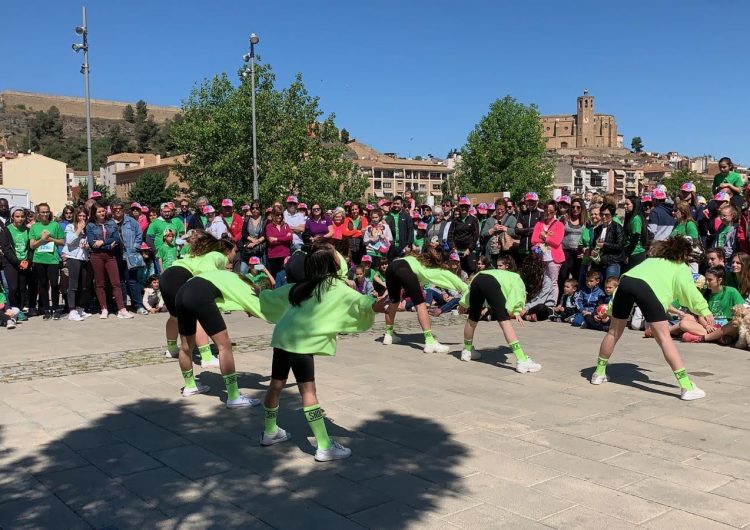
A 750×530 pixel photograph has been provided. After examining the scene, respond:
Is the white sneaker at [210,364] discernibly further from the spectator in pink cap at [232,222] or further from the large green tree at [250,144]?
the large green tree at [250,144]

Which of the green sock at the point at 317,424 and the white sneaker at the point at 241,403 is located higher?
the green sock at the point at 317,424

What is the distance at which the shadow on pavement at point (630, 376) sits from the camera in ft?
24.0

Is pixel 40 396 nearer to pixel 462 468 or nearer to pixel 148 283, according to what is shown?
pixel 462 468

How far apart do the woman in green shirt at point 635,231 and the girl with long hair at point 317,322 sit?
25.1 feet

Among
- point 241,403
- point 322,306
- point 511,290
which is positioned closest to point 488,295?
point 511,290

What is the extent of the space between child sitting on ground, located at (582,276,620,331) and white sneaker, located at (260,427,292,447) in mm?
7085

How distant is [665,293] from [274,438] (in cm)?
→ 405

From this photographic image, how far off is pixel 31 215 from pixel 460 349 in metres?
9.82

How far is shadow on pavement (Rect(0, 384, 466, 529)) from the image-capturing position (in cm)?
406

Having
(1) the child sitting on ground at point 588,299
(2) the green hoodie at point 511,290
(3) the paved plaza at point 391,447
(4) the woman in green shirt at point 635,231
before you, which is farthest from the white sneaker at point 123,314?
(4) the woman in green shirt at point 635,231

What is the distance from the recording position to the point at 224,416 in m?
6.24

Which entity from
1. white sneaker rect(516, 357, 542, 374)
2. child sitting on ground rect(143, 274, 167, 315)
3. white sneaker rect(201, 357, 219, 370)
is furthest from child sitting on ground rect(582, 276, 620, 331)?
child sitting on ground rect(143, 274, 167, 315)

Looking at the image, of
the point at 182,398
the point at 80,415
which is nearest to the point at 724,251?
the point at 182,398

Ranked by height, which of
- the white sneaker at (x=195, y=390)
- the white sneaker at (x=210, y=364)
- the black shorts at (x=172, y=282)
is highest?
the black shorts at (x=172, y=282)
